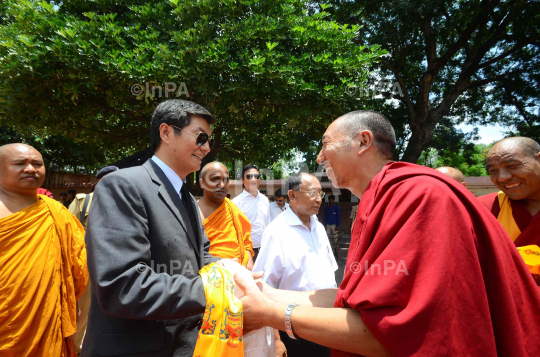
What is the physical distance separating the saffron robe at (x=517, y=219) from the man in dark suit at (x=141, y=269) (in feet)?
8.70

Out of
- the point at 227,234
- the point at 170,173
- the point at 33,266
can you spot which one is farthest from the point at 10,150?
the point at 227,234

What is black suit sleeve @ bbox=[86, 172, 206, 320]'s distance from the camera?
141 cm

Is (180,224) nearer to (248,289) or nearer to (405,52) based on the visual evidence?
(248,289)

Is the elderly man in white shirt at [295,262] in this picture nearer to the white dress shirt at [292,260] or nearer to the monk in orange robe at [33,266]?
the white dress shirt at [292,260]

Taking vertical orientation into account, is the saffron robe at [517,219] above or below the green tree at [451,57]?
below

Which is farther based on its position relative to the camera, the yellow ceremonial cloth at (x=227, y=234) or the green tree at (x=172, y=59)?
the green tree at (x=172, y=59)

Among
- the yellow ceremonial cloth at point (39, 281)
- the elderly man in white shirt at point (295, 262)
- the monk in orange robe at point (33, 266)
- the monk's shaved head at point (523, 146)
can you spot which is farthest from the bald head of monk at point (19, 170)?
the monk's shaved head at point (523, 146)

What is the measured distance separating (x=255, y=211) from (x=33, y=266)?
3.79 meters

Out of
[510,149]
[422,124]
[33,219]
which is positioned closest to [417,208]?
[510,149]

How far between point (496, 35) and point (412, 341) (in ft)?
48.2

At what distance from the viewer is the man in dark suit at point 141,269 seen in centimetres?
142

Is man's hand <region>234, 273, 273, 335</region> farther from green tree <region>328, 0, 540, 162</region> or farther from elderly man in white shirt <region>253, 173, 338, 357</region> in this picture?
green tree <region>328, 0, 540, 162</region>

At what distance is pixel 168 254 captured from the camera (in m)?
1.70

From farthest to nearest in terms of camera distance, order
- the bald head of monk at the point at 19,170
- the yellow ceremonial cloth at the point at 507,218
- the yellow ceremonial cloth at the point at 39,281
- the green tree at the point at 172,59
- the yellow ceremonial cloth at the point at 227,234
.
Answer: the green tree at the point at 172,59 → the yellow ceremonial cloth at the point at 227,234 → the bald head of monk at the point at 19,170 → the yellow ceremonial cloth at the point at 39,281 → the yellow ceremonial cloth at the point at 507,218
